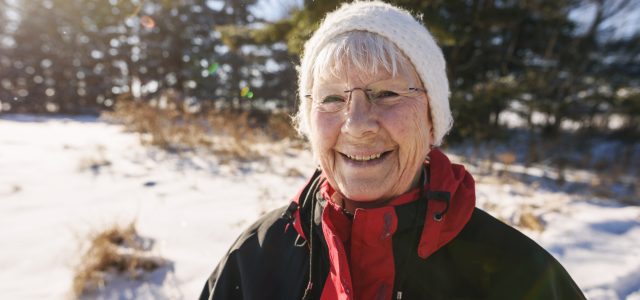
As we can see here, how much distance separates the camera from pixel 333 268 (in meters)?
1.23

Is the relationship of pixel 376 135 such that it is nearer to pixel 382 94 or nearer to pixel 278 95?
pixel 382 94

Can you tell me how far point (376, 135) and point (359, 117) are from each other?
106 millimetres

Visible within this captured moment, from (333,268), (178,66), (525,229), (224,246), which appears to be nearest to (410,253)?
(333,268)

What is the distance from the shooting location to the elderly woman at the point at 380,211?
3.86 feet

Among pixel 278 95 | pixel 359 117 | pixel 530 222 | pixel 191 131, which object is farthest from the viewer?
pixel 278 95

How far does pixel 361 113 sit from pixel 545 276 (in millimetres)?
887

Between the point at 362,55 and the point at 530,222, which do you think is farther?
the point at 530,222

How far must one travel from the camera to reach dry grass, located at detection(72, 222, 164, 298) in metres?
2.33

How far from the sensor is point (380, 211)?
46.4 inches

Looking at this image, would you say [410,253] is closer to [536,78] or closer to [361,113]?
[361,113]

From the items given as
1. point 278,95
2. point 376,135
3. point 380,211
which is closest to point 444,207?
point 380,211

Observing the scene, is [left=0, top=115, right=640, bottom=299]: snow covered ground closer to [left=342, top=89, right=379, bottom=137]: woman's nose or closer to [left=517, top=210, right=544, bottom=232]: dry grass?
[left=517, top=210, right=544, bottom=232]: dry grass

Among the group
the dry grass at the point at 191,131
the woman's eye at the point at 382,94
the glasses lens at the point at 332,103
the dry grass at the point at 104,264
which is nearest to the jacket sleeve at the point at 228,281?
the glasses lens at the point at 332,103

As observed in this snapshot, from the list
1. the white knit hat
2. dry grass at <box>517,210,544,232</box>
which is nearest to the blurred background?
dry grass at <box>517,210,544,232</box>
